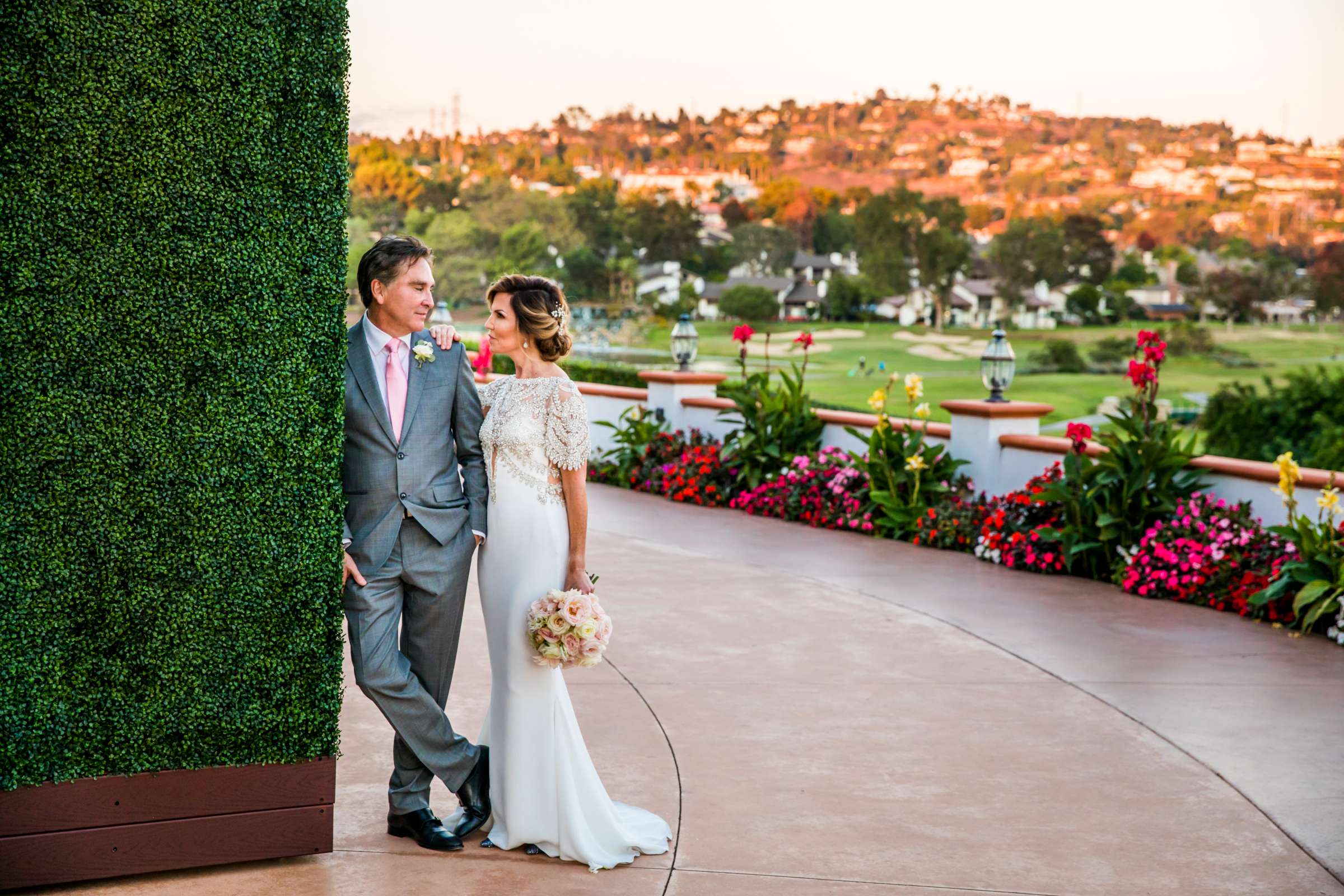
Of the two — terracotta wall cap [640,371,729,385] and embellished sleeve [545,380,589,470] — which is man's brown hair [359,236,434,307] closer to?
embellished sleeve [545,380,589,470]

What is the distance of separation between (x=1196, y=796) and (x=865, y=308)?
43.8 meters

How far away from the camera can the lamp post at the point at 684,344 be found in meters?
11.9

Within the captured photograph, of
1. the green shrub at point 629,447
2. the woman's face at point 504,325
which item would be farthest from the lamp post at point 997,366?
the woman's face at point 504,325

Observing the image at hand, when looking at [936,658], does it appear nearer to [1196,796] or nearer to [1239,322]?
[1196,796]

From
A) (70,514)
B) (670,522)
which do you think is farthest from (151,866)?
(670,522)

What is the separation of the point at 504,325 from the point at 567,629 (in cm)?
90

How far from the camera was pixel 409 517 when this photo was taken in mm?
3457

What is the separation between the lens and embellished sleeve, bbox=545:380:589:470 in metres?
3.55

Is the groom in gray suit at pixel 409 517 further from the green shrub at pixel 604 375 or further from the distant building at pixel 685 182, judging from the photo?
the distant building at pixel 685 182

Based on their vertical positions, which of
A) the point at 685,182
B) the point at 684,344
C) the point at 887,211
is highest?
the point at 685,182

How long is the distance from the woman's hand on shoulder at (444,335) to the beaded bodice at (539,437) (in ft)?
0.74

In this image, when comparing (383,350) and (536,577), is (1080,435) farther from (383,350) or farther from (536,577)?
(383,350)

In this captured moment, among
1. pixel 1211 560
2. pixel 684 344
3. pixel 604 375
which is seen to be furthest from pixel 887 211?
pixel 1211 560

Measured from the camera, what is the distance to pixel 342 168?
128 inches
